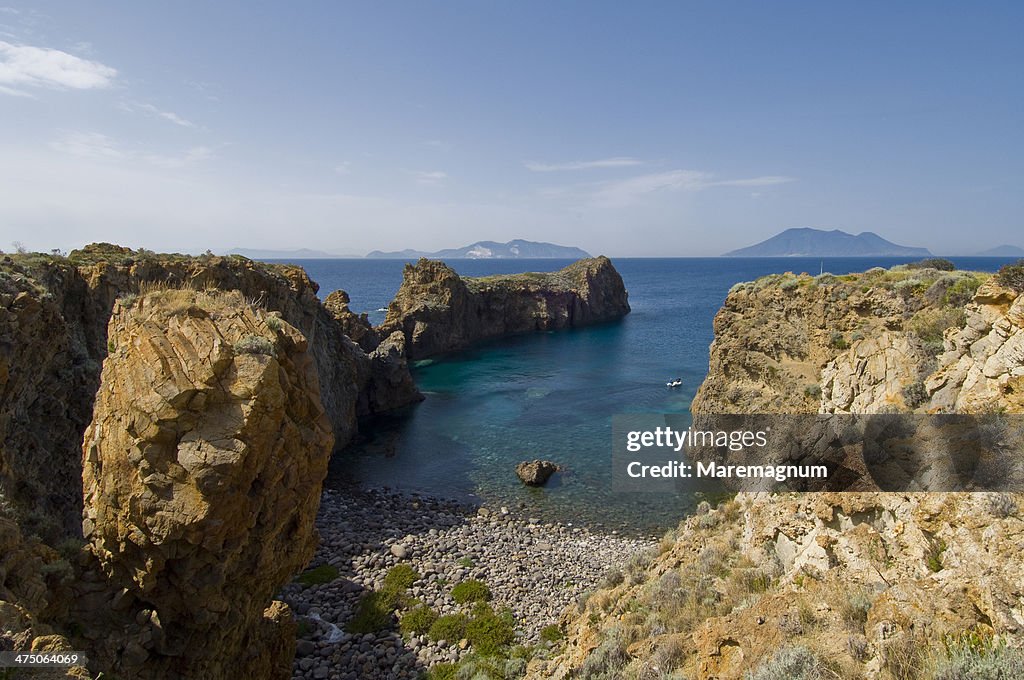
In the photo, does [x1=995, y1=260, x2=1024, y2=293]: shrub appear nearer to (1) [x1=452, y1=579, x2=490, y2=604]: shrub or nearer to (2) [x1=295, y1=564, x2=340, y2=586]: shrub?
(1) [x1=452, y1=579, x2=490, y2=604]: shrub

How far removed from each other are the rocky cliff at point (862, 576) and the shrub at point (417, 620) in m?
4.70

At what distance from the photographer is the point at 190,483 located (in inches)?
388

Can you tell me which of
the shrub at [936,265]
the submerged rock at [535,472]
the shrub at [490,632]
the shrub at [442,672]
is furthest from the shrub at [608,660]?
the shrub at [936,265]

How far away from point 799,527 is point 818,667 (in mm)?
4479

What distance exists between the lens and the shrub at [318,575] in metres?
20.1

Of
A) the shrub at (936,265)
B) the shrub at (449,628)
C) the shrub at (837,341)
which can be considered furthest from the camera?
the shrub at (936,265)

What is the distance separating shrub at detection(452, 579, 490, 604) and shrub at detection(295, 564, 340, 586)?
196 inches

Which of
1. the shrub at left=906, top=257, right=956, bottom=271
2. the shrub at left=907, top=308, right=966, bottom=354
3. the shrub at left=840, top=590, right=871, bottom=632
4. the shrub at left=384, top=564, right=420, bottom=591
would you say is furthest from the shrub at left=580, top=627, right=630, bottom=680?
the shrub at left=906, top=257, right=956, bottom=271

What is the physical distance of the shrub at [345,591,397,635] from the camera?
57.1ft

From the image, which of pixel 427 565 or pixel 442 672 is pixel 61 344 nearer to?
pixel 427 565

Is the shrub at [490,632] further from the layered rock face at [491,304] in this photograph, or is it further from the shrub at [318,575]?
the layered rock face at [491,304]

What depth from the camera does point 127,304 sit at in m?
13.7

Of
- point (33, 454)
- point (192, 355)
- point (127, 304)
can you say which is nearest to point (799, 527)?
point (192, 355)

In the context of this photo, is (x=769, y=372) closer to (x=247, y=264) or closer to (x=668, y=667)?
(x=668, y=667)
